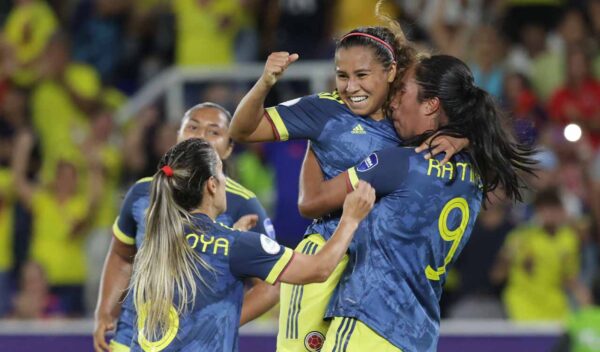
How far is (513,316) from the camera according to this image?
28.8ft

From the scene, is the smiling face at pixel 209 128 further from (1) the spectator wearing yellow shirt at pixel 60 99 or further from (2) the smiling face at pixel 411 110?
(1) the spectator wearing yellow shirt at pixel 60 99

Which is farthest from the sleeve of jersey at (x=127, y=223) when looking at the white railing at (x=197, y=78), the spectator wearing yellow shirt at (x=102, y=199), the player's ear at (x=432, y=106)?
the white railing at (x=197, y=78)

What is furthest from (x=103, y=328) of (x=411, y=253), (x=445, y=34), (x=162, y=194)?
(x=445, y=34)

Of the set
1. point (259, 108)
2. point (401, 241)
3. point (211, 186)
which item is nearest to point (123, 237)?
point (211, 186)

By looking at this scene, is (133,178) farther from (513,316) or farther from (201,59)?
(513,316)

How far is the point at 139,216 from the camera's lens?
590 cm

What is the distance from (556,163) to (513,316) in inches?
50.2

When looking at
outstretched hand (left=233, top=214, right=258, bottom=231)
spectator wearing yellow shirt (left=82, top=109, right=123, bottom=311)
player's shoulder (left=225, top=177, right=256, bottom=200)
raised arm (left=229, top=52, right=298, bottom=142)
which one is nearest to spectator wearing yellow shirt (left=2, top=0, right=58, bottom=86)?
spectator wearing yellow shirt (left=82, top=109, right=123, bottom=311)

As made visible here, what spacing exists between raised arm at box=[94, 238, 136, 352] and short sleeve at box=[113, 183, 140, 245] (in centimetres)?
4

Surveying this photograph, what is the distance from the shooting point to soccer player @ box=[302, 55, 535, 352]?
4863 mm

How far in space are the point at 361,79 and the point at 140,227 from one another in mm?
1448

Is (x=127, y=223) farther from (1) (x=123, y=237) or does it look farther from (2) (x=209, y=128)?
(2) (x=209, y=128)

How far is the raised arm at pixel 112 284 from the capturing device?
19.7 feet

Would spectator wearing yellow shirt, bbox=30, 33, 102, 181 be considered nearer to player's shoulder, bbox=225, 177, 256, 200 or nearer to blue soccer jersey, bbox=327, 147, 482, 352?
player's shoulder, bbox=225, 177, 256, 200
